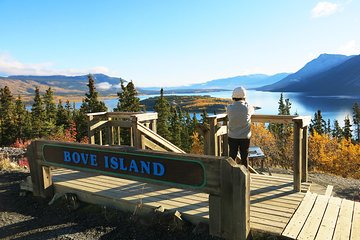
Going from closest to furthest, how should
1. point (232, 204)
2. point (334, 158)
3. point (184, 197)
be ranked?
1. point (232, 204)
2. point (184, 197)
3. point (334, 158)

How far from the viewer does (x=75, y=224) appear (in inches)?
215

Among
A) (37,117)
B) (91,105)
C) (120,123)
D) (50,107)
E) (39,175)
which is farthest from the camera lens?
(50,107)

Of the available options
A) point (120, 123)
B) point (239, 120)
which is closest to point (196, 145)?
point (120, 123)

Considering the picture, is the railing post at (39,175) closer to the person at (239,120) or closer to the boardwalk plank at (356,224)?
the person at (239,120)

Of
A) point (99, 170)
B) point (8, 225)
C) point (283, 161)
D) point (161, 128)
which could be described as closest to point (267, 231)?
point (99, 170)

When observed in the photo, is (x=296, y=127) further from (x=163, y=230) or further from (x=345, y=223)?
(x=163, y=230)

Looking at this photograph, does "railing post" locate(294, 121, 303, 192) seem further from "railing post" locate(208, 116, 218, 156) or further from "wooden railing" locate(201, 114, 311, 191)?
"railing post" locate(208, 116, 218, 156)

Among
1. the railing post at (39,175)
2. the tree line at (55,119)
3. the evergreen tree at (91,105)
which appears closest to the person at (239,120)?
the railing post at (39,175)

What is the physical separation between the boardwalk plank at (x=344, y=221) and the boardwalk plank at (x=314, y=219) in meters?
0.26

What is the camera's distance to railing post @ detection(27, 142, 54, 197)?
6.63m

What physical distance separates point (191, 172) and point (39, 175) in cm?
387

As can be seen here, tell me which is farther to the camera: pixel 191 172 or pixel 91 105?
pixel 91 105

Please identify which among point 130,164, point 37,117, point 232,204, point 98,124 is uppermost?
point 98,124

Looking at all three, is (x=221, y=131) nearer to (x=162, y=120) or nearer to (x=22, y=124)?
(x=162, y=120)
